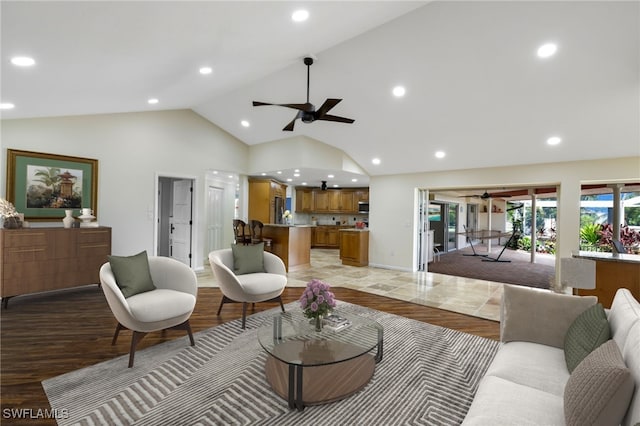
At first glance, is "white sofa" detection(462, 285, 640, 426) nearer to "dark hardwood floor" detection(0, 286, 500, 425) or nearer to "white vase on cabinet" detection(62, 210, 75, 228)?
"dark hardwood floor" detection(0, 286, 500, 425)

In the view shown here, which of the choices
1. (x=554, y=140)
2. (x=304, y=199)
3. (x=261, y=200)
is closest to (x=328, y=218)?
(x=304, y=199)

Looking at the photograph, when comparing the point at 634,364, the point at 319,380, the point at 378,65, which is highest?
the point at 378,65

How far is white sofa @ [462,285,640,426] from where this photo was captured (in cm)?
116

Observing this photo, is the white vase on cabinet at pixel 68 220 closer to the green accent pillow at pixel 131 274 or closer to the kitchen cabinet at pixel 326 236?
the green accent pillow at pixel 131 274

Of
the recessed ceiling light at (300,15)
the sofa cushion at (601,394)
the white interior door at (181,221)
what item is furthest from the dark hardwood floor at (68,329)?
the recessed ceiling light at (300,15)

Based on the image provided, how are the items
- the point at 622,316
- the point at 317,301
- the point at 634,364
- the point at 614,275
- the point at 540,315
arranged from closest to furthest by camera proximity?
the point at 634,364
the point at 622,316
the point at 540,315
the point at 317,301
the point at 614,275

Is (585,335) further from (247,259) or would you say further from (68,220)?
(68,220)

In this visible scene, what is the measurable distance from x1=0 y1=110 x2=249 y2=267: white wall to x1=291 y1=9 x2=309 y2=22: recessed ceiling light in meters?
4.08

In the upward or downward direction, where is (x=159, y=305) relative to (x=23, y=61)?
downward

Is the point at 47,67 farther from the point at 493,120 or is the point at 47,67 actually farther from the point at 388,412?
the point at 493,120

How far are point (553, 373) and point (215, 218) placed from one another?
708 cm

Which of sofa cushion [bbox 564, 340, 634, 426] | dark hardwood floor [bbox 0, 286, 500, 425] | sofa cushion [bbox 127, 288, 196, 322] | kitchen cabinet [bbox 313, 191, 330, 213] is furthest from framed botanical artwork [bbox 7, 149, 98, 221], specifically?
kitchen cabinet [bbox 313, 191, 330, 213]

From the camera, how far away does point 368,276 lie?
21.1 feet

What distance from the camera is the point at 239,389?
Answer: 2.25 metres
